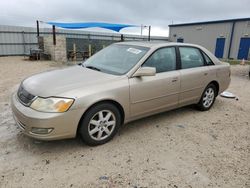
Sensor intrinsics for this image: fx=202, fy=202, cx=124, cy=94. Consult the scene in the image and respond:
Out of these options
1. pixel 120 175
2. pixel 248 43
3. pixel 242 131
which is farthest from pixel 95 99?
pixel 248 43

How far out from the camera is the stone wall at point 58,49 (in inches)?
544

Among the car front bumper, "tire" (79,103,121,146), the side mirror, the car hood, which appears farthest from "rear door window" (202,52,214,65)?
the car front bumper

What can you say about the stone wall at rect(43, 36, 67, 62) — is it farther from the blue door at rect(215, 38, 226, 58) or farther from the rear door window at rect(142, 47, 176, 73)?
the blue door at rect(215, 38, 226, 58)

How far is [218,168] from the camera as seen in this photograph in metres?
2.56

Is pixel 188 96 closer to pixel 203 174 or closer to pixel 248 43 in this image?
pixel 203 174

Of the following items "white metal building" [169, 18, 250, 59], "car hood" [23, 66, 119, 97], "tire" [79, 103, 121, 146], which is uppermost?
"white metal building" [169, 18, 250, 59]

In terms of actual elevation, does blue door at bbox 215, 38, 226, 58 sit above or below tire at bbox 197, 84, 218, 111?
above

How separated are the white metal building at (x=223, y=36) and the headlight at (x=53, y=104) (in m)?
22.2

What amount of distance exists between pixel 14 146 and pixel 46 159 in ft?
2.05

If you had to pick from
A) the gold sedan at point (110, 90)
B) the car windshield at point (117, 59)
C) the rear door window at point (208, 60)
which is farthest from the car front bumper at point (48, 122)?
the rear door window at point (208, 60)

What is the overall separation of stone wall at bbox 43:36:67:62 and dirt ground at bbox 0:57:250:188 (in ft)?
35.7

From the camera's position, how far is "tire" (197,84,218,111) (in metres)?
4.43

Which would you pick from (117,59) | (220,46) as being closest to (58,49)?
(117,59)

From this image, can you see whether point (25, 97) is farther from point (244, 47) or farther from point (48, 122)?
point (244, 47)
